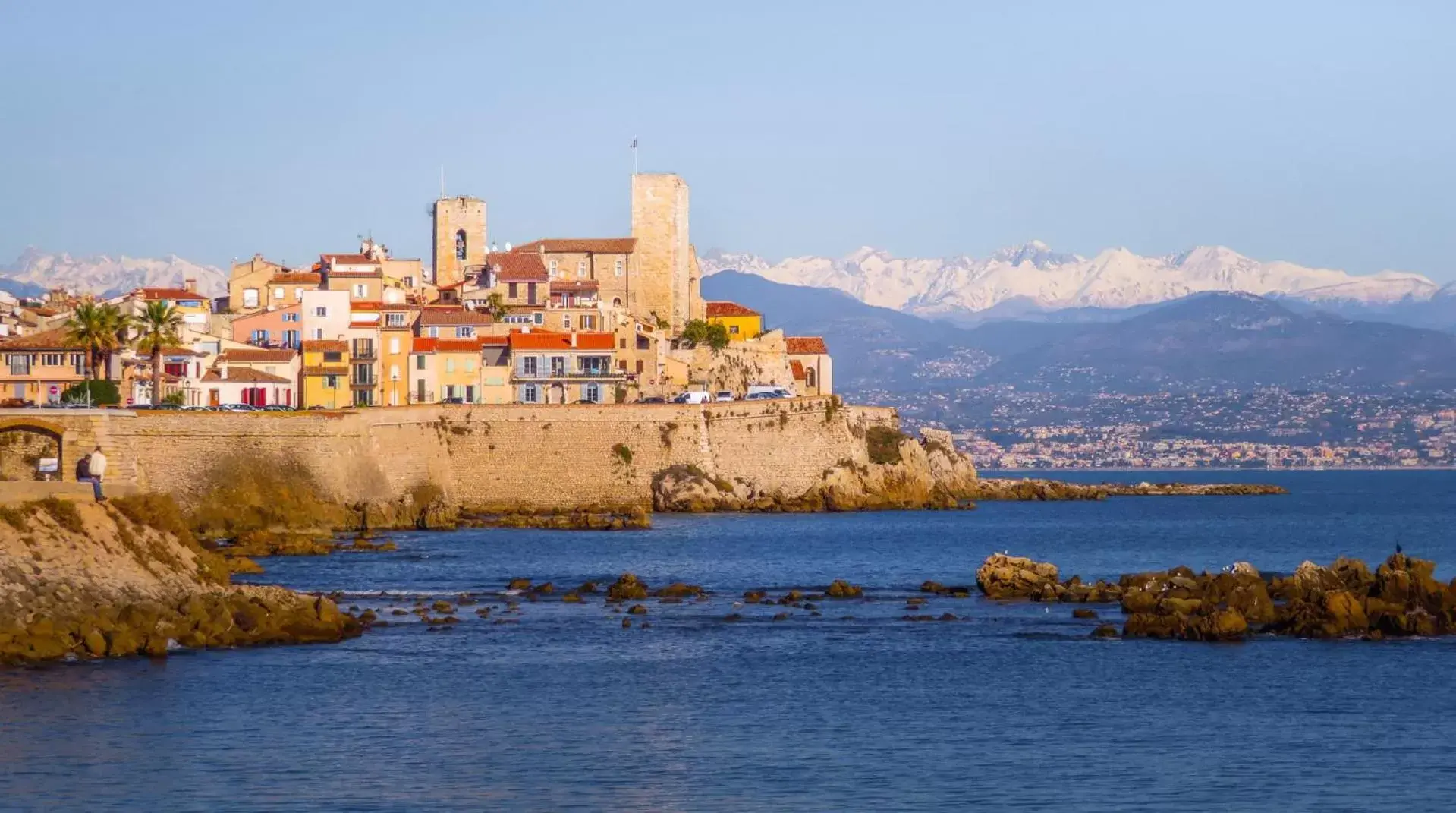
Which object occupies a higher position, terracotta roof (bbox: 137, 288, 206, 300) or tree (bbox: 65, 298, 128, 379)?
terracotta roof (bbox: 137, 288, 206, 300)

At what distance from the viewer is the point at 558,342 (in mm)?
87500

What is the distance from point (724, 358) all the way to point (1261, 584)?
5545 centimetres

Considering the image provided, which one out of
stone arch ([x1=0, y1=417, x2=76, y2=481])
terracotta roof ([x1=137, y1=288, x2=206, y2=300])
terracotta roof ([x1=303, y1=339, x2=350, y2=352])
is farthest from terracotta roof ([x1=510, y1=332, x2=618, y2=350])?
stone arch ([x1=0, y1=417, x2=76, y2=481])

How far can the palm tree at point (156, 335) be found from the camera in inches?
2955

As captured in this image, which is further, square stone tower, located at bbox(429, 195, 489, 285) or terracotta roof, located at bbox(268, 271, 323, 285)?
square stone tower, located at bbox(429, 195, 489, 285)

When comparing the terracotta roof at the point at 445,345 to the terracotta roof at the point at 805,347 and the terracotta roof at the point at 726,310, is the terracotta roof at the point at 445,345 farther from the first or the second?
the terracotta roof at the point at 726,310

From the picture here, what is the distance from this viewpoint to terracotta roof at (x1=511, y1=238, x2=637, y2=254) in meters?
106

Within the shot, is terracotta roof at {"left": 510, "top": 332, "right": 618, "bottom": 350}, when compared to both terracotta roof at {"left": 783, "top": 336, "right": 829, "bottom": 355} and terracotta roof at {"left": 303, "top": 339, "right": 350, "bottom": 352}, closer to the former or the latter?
terracotta roof at {"left": 303, "top": 339, "right": 350, "bottom": 352}

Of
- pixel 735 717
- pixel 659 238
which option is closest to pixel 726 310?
pixel 659 238

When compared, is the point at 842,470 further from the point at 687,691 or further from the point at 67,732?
the point at 67,732

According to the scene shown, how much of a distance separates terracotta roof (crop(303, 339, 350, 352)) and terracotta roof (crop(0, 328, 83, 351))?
1009cm

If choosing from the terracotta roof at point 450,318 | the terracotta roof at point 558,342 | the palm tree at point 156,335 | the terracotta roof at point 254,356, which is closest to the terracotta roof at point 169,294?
the terracotta roof at point 254,356

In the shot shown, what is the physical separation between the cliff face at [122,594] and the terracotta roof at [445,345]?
42.9 m

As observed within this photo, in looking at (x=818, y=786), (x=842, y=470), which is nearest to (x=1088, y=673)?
(x=818, y=786)
